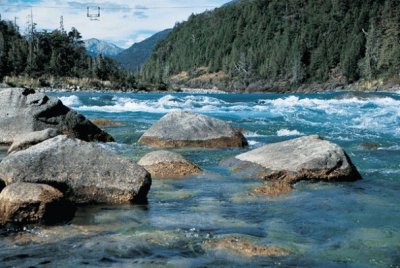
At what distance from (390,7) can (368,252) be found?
480ft

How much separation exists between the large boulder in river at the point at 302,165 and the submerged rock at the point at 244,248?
3.70m

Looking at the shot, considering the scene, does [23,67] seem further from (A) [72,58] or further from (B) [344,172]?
(B) [344,172]

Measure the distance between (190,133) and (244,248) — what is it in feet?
35.9

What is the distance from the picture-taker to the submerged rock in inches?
265

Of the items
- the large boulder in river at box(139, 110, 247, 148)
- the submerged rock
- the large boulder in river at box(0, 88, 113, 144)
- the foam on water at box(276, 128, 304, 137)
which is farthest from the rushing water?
the foam on water at box(276, 128, 304, 137)

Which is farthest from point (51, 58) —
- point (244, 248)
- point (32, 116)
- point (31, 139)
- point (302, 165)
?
point (244, 248)

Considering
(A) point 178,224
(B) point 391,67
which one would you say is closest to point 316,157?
(A) point 178,224

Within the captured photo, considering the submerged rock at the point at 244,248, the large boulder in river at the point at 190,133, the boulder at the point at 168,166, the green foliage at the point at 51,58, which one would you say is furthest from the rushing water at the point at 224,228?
the green foliage at the point at 51,58

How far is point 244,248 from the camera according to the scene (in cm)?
688

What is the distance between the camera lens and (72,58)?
5709 inches

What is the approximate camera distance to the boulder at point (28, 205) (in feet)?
25.8

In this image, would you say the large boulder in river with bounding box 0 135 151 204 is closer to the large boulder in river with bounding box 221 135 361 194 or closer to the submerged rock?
the submerged rock

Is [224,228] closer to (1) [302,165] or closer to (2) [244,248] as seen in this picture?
(2) [244,248]

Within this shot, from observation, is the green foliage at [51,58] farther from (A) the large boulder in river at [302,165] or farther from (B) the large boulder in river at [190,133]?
(A) the large boulder in river at [302,165]
